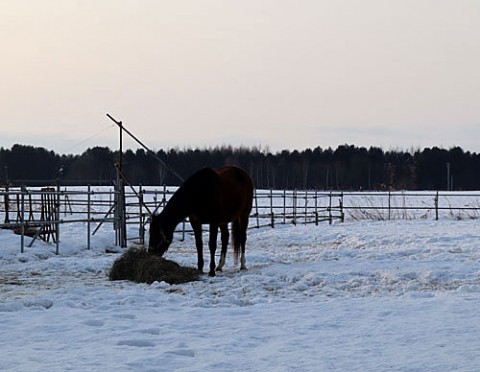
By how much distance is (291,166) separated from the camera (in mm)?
83688

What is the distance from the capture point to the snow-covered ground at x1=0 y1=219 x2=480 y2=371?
4.12 meters

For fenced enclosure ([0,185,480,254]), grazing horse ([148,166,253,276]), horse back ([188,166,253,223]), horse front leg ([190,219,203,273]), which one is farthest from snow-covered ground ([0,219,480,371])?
fenced enclosure ([0,185,480,254])

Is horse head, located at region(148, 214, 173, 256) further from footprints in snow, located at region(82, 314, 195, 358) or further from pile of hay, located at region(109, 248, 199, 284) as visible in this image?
footprints in snow, located at region(82, 314, 195, 358)

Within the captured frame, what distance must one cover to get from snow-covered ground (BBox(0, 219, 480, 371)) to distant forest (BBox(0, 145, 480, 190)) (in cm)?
6530

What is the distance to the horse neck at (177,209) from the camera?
8820mm

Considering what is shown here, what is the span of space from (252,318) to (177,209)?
3602mm

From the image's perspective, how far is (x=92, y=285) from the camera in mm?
7684

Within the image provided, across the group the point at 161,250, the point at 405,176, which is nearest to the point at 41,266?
the point at 161,250

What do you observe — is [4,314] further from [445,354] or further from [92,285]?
[445,354]

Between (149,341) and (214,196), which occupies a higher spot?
(214,196)

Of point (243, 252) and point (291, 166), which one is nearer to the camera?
point (243, 252)

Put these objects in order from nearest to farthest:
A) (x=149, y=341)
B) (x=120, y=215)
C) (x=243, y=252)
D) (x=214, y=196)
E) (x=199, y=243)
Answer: (x=149, y=341), (x=214, y=196), (x=199, y=243), (x=243, y=252), (x=120, y=215)

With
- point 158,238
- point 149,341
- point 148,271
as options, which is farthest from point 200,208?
point 149,341

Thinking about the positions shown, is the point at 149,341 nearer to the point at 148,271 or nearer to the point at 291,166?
the point at 148,271
